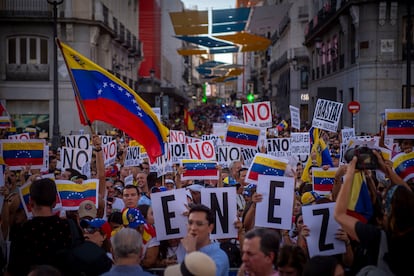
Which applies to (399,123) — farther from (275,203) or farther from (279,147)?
(275,203)

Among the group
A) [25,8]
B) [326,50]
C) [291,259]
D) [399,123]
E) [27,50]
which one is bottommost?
[291,259]

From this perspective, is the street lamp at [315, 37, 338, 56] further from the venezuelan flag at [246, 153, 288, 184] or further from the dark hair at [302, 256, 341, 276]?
the dark hair at [302, 256, 341, 276]

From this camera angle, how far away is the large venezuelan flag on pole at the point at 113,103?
30.6 ft

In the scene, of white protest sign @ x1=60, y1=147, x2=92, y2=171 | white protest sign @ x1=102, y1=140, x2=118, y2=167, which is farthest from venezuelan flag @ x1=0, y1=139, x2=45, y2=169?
white protest sign @ x1=102, y1=140, x2=118, y2=167

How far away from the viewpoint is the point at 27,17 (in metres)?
32.1

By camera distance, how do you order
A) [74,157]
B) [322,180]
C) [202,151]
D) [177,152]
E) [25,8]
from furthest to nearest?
[25,8], [177,152], [202,151], [74,157], [322,180]

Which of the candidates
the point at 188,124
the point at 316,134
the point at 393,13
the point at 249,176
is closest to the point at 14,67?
the point at 188,124

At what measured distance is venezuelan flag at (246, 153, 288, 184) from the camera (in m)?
8.68

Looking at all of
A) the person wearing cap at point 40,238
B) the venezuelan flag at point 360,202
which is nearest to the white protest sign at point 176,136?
the person wearing cap at point 40,238

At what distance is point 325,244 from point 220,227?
120 cm

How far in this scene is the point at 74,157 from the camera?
495 inches

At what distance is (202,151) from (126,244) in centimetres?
849

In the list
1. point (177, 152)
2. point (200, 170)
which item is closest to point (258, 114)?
point (177, 152)

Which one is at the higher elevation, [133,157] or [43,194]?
[43,194]
